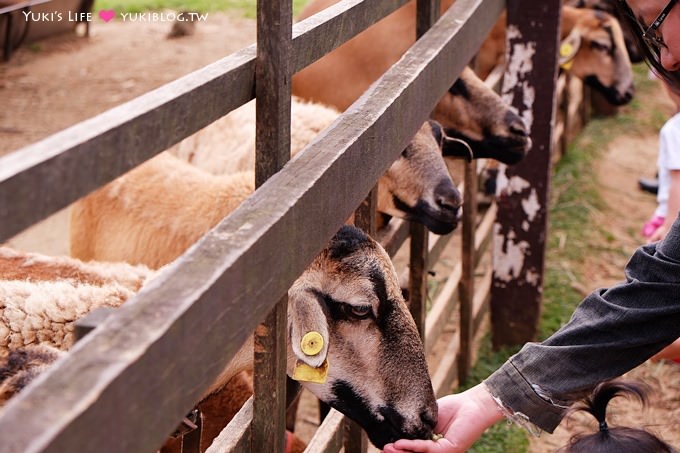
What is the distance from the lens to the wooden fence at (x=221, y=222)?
113 centimetres

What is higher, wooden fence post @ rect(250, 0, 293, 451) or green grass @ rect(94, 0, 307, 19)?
wooden fence post @ rect(250, 0, 293, 451)

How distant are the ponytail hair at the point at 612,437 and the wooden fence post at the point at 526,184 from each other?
240cm

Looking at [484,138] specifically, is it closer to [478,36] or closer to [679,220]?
[478,36]

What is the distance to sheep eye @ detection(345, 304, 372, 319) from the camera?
2521 mm

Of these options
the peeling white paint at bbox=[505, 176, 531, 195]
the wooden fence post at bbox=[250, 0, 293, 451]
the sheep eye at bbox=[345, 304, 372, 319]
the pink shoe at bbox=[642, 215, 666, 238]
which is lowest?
the pink shoe at bbox=[642, 215, 666, 238]

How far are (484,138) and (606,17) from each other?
356 centimetres

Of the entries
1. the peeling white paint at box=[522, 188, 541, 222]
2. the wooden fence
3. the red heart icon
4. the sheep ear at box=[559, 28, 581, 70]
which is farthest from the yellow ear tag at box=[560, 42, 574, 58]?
the red heart icon

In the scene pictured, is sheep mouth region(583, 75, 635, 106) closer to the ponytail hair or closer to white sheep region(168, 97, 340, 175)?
white sheep region(168, 97, 340, 175)

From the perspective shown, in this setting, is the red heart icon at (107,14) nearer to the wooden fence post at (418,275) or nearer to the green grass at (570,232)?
the green grass at (570,232)

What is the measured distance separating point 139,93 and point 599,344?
8333mm

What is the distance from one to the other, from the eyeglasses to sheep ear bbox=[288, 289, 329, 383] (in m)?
1.03

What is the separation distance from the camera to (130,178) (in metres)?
4.10

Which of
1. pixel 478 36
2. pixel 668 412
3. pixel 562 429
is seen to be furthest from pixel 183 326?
pixel 668 412

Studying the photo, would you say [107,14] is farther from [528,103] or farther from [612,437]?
[612,437]
